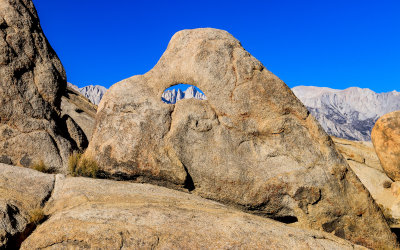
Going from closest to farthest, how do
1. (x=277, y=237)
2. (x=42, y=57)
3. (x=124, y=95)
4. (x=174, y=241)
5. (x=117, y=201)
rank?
(x=174, y=241)
(x=277, y=237)
(x=117, y=201)
(x=124, y=95)
(x=42, y=57)

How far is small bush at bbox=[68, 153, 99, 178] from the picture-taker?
415 inches

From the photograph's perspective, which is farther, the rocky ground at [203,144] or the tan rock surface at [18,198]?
the rocky ground at [203,144]

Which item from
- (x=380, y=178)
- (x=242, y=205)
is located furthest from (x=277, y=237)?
(x=380, y=178)

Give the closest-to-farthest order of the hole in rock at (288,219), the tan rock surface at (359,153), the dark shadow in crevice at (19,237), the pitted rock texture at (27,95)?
1. the dark shadow in crevice at (19,237)
2. the hole in rock at (288,219)
3. the pitted rock texture at (27,95)
4. the tan rock surface at (359,153)

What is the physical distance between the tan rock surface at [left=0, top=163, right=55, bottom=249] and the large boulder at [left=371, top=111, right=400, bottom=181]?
14672 millimetres

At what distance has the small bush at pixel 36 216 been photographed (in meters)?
7.71

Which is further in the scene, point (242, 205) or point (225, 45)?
point (225, 45)

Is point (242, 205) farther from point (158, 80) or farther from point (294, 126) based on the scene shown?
point (158, 80)

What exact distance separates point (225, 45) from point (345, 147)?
36.0 feet

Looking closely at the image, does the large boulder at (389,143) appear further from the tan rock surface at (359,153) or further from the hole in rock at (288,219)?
the hole in rock at (288,219)

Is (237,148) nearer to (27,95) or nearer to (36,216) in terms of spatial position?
(36,216)

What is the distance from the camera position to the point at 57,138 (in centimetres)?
1144

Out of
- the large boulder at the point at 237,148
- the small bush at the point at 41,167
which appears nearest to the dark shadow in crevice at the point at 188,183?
the large boulder at the point at 237,148

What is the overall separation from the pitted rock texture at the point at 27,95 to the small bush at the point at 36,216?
316 centimetres
